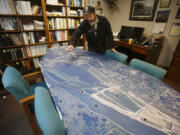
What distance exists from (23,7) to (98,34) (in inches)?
66.2

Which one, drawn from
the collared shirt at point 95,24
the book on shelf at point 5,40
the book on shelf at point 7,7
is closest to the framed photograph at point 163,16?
the collared shirt at point 95,24

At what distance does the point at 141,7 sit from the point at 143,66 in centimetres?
263

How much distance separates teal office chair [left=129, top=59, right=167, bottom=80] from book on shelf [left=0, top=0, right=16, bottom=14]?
2.52 metres

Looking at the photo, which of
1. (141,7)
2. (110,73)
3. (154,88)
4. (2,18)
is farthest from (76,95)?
(141,7)

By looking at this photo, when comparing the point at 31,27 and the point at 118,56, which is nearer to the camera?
the point at 118,56

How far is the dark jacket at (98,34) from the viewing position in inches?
72.2

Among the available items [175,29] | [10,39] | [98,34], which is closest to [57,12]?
[10,39]

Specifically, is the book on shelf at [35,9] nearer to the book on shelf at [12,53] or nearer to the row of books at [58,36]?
the row of books at [58,36]

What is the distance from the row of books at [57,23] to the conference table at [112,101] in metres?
1.70

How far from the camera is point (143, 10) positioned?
3.03m

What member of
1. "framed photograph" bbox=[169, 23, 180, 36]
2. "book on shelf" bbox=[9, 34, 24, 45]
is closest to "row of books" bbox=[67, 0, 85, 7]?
"book on shelf" bbox=[9, 34, 24, 45]

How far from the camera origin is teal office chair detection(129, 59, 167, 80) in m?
1.17

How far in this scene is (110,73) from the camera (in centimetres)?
121

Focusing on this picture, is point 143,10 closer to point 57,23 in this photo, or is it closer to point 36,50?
point 57,23
